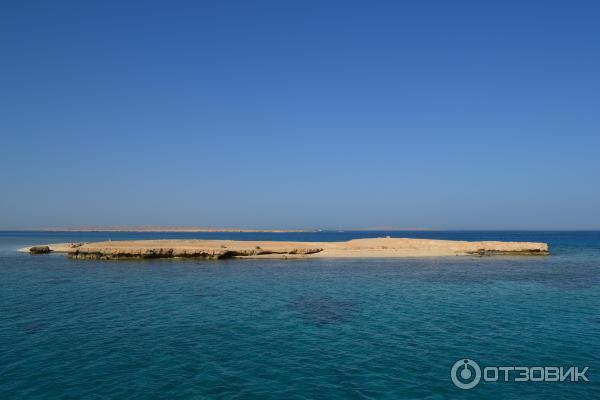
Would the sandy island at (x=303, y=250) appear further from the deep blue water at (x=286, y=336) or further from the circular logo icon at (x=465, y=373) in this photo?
the circular logo icon at (x=465, y=373)

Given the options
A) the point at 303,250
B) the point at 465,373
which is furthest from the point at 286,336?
the point at 303,250

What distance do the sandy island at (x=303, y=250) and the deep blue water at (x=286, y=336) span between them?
24.7 meters

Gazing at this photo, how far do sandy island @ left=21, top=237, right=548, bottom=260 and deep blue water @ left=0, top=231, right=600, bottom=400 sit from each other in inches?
973

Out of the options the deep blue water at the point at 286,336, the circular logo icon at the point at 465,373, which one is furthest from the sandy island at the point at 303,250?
the circular logo icon at the point at 465,373

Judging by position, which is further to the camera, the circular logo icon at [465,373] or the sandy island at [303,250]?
the sandy island at [303,250]

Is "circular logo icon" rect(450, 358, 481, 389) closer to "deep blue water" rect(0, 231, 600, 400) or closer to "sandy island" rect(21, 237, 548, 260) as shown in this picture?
"deep blue water" rect(0, 231, 600, 400)

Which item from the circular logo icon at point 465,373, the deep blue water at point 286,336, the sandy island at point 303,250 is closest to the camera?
the deep blue water at point 286,336

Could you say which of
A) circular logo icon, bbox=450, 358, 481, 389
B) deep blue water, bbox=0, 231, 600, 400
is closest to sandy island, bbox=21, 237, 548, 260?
deep blue water, bbox=0, 231, 600, 400

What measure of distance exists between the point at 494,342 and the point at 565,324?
7.28 meters

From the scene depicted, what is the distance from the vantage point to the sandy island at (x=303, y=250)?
2601 inches

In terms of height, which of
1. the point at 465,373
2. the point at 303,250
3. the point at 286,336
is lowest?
the point at 465,373

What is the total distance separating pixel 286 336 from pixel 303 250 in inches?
2034

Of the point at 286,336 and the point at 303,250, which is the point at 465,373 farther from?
the point at 303,250

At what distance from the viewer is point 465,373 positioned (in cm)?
1609
